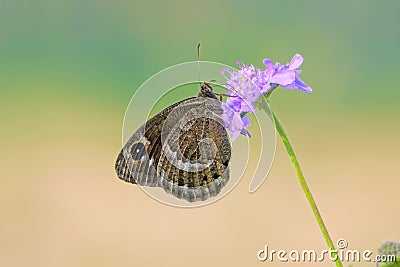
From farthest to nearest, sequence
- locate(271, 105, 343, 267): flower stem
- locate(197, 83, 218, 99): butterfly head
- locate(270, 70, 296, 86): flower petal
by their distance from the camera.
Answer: locate(197, 83, 218, 99): butterfly head
locate(270, 70, 296, 86): flower petal
locate(271, 105, 343, 267): flower stem

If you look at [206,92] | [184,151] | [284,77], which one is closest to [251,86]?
[284,77]

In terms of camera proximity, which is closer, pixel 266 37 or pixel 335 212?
pixel 335 212

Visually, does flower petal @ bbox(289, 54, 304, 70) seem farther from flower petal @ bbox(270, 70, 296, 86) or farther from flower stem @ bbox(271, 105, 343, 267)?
flower stem @ bbox(271, 105, 343, 267)

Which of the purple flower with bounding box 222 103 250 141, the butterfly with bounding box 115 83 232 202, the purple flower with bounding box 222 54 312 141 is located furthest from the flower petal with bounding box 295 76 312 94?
the butterfly with bounding box 115 83 232 202

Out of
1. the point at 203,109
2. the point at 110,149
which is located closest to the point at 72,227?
the point at 110,149

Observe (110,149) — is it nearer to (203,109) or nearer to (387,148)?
(387,148)

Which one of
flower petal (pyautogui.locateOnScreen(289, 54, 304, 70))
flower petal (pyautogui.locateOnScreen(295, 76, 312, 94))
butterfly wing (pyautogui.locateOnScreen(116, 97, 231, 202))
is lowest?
flower petal (pyautogui.locateOnScreen(295, 76, 312, 94))

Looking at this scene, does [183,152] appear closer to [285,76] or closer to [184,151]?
[184,151]
